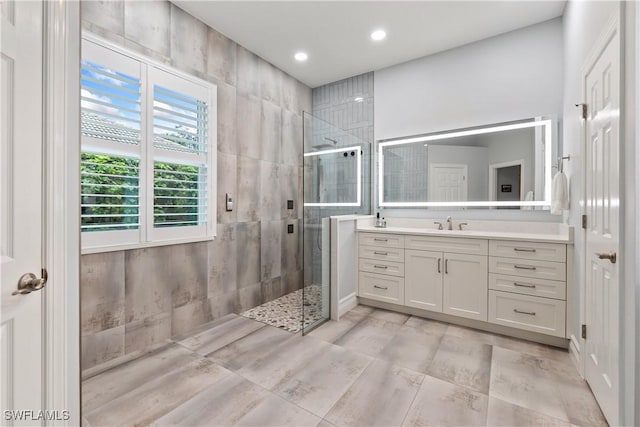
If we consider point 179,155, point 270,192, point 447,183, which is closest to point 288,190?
point 270,192

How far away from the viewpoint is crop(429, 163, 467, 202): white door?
329 cm

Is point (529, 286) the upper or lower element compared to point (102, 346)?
upper

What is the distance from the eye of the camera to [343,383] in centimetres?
188

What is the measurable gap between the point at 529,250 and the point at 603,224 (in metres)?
0.92

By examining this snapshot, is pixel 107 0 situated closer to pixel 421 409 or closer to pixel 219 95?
pixel 219 95

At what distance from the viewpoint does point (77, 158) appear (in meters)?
1.15

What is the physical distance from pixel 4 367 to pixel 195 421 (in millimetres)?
927

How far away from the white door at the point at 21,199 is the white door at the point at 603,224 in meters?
2.47

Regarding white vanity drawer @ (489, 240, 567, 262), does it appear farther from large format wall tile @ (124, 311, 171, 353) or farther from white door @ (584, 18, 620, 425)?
large format wall tile @ (124, 311, 171, 353)

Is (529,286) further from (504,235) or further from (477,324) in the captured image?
(477,324)

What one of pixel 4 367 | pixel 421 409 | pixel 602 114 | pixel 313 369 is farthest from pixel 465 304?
pixel 4 367

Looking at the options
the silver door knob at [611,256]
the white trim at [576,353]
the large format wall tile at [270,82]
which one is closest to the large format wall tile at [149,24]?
the large format wall tile at [270,82]

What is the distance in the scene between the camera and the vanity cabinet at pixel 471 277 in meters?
2.37

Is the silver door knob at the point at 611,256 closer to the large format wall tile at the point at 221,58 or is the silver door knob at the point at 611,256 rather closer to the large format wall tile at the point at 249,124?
the large format wall tile at the point at 249,124
